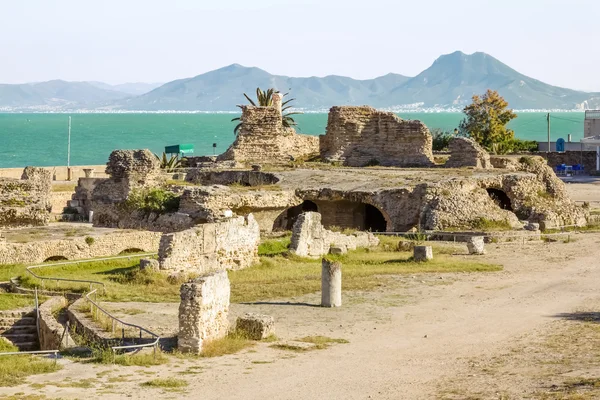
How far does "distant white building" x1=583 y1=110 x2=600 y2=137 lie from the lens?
282ft

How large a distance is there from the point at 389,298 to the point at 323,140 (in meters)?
26.8

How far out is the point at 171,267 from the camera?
2589 cm

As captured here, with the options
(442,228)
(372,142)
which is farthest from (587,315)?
(372,142)

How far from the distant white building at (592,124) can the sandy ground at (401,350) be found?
59515 mm

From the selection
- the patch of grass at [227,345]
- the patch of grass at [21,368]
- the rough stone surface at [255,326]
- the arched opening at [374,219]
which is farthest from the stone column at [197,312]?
the arched opening at [374,219]

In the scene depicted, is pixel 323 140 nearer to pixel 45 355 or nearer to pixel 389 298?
pixel 389 298

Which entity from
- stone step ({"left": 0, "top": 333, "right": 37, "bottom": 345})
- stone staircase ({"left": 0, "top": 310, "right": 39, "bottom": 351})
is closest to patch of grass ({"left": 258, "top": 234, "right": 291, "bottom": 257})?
stone staircase ({"left": 0, "top": 310, "right": 39, "bottom": 351})

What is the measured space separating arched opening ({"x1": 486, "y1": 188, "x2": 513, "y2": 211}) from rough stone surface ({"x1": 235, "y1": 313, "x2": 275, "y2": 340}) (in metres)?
21.9

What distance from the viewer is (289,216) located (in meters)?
40.4

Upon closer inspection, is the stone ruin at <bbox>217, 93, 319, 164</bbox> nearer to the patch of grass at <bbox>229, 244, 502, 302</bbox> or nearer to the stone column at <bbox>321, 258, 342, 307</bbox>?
the patch of grass at <bbox>229, 244, 502, 302</bbox>

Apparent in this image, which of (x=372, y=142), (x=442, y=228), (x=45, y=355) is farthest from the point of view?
(x=372, y=142)

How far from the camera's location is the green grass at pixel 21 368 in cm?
1667

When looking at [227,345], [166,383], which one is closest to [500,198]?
[227,345]

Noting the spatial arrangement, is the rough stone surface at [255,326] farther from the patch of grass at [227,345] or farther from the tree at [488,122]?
the tree at [488,122]
